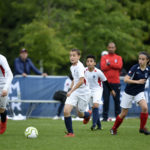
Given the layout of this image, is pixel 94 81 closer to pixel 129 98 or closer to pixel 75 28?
pixel 129 98

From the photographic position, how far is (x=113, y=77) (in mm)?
14211

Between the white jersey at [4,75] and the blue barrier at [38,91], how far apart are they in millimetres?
6656

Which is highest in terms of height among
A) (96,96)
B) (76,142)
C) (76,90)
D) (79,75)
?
(79,75)

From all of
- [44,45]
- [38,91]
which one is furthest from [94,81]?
[44,45]

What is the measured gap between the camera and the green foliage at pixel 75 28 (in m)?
24.7

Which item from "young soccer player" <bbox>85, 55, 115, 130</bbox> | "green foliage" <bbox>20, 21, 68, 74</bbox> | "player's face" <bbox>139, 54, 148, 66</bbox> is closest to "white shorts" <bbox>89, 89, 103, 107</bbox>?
"young soccer player" <bbox>85, 55, 115, 130</bbox>

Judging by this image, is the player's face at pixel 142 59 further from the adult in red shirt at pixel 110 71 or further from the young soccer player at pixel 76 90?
the adult in red shirt at pixel 110 71

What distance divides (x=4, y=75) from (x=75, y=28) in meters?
17.9

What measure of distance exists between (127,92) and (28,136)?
7.77 feet

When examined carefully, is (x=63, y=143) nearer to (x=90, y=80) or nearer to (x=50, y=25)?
(x=90, y=80)

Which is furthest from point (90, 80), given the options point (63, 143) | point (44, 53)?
point (44, 53)

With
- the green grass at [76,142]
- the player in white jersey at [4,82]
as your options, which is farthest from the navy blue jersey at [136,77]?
the player in white jersey at [4,82]

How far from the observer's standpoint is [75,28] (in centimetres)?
2711

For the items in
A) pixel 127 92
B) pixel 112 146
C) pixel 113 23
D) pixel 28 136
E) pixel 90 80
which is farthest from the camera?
pixel 113 23
